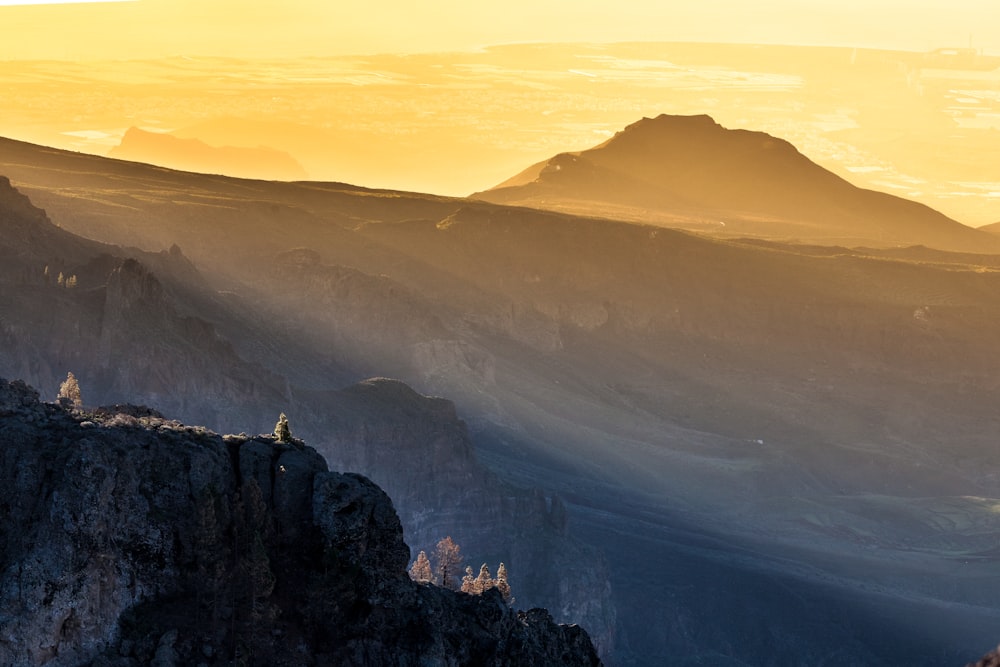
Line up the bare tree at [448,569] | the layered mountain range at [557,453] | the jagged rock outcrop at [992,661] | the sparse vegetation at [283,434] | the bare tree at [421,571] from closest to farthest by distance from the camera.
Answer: the jagged rock outcrop at [992,661], the sparse vegetation at [283,434], the bare tree at [448,569], the bare tree at [421,571], the layered mountain range at [557,453]

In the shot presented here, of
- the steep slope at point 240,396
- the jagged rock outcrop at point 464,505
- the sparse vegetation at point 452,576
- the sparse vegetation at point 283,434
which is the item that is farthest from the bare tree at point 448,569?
the sparse vegetation at point 283,434

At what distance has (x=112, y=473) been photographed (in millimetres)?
37062

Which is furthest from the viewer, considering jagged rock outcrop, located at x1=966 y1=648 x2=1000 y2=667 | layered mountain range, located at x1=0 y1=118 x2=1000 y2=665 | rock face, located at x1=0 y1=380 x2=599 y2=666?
layered mountain range, located at x1=0 y1=118 x2=1000 y2=665

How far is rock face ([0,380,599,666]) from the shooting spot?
117 feet

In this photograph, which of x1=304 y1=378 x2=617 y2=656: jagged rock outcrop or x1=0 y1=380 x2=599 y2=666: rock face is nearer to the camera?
x1=0 y1=380 x2=599 y2=666: rock face

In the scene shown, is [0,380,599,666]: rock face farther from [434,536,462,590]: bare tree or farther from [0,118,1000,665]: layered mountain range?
[0,118,1000,665]: layered mountain range

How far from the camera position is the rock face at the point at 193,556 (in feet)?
117

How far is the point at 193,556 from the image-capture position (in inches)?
1464

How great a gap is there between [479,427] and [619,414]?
33.1m

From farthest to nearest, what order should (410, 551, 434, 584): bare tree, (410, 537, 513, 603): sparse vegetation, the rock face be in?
1. (410, 551, 434, 584): bare tree
2. (410, 537, 513, 603): sparse vegetation
3. the rock face

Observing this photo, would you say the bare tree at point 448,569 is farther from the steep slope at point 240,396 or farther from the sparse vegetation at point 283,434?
the sparse vegetation at point 283,434

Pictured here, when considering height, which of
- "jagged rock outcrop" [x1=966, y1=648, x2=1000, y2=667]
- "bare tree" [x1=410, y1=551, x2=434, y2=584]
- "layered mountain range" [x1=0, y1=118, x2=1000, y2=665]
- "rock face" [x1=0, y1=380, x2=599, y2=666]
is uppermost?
"jagged rock outcrop" [x1=966, y1=648, x2=1000, y2=667]

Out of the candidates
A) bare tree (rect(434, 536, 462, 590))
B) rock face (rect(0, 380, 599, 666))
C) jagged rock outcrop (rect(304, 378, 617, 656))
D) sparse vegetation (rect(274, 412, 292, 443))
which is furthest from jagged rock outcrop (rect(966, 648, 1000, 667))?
jagged rock outcrop (rect(304, 378, 617, 656))

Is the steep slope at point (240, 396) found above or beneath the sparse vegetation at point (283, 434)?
beneath
